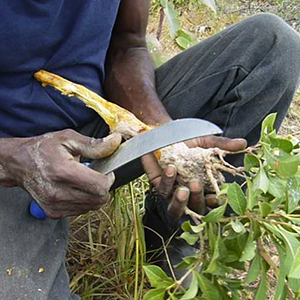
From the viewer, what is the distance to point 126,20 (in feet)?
4.92

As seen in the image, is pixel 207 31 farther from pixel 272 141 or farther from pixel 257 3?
pixel 272 141

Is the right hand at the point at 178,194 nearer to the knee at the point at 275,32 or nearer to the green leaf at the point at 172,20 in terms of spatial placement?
the knee at the point at 275,32

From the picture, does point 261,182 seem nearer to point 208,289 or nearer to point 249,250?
point 249,250

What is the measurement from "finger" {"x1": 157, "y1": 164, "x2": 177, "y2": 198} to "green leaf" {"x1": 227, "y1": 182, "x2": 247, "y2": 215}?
0.66ft

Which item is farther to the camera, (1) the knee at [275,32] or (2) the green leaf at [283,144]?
(1) the knee at [275,32]

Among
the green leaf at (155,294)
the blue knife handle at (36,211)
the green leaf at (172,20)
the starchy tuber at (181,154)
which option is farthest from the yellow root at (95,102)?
the green leaf at (172,20)

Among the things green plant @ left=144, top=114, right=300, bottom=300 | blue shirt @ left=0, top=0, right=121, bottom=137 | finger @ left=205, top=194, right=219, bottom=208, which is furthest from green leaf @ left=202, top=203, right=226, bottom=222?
blue shirt @ left=0, top=0, right=121, bottom=137

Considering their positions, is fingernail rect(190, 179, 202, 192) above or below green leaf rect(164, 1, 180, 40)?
below

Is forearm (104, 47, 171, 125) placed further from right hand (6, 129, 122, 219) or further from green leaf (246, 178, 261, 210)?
green leaf (246, 178, 261, 210)

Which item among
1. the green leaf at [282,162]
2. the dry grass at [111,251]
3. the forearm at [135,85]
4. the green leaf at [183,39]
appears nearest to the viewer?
the green leaf at [282,162]

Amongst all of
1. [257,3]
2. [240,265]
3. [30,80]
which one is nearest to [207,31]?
[257,3]

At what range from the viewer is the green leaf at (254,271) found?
1.01m

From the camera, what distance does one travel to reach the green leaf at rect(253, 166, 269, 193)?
3.20 feet

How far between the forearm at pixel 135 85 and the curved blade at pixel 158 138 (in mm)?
289
